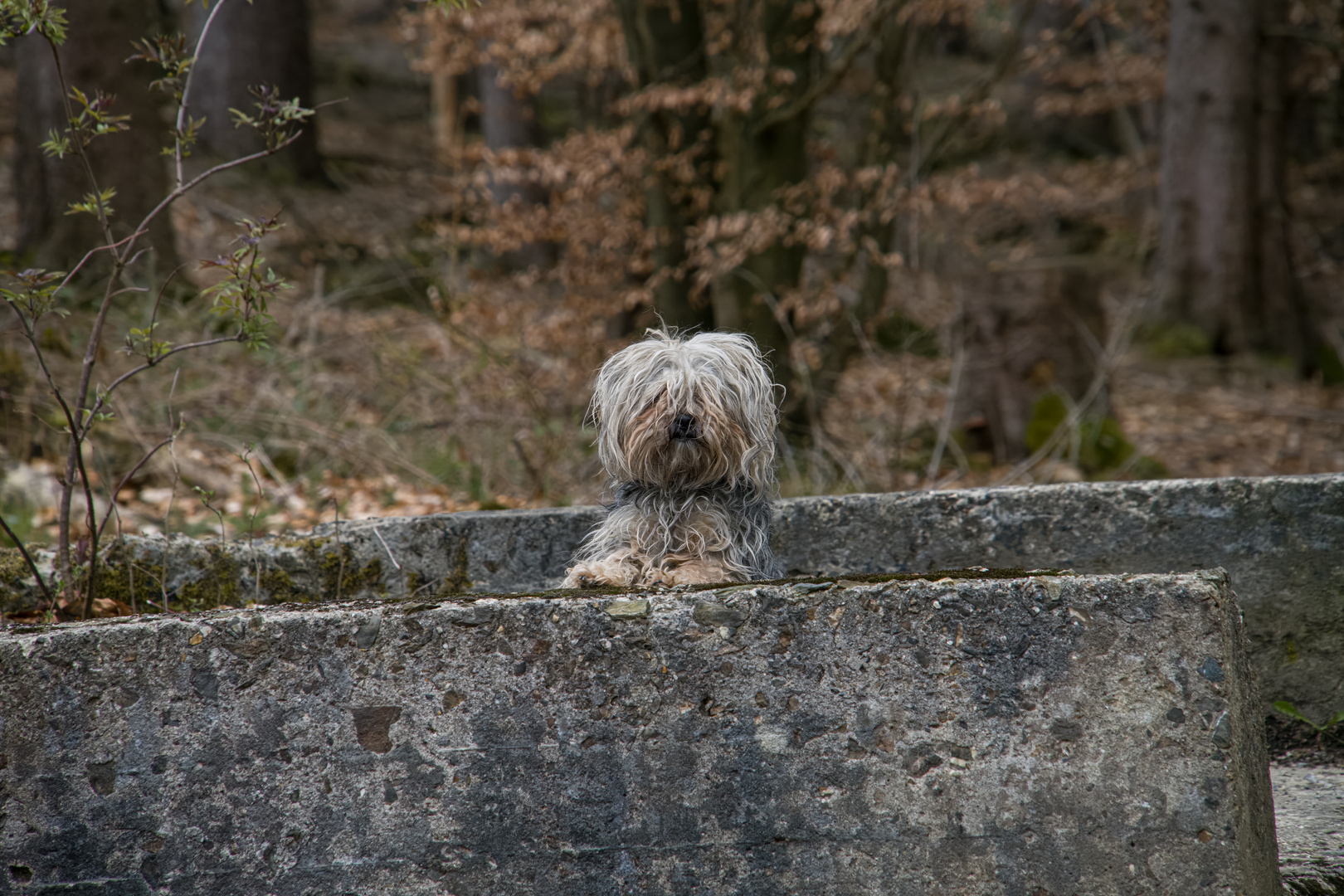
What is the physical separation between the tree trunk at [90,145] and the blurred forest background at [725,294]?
3 cm

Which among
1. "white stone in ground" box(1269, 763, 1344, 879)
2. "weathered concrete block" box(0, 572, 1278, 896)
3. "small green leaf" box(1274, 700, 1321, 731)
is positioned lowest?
"white stone in ground" box(1269, 763, 1344, 879)

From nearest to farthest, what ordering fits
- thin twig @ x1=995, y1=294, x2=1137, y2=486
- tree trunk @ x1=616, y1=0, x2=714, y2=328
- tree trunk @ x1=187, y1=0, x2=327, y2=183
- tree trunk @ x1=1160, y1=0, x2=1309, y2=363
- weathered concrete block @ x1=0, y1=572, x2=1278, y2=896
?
weathered concrete block @ x1=0, y1=572, x2=1278, y2=896 → thin twig @ x1=995, y1=294, x2=1137, y2=486 → tree trunk @ x1=616, y1=0, x2=714, y2=328 → tree trunk @ x1=1160, y1=0, x2=1309, y2=363 → tree trunk @ x1=187, y1=0, x2=327, y2=183

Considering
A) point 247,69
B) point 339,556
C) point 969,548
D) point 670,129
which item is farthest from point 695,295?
point 247,69

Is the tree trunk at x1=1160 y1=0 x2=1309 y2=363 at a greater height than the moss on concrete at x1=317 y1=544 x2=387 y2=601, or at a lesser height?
greater

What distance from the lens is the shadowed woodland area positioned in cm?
704

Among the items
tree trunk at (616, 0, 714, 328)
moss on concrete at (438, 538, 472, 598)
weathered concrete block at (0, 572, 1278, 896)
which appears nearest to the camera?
weathered concrete block at (0, 572, 1278, 896)

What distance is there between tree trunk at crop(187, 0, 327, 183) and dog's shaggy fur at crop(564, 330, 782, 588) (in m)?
12.5

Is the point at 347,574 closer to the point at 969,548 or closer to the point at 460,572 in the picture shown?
the point at 460,572

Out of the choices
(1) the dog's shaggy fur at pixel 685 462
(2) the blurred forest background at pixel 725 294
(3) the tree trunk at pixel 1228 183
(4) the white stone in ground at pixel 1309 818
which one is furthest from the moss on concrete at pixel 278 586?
(3) the tree trunk at pixel 1228 183

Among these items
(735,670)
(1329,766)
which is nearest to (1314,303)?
(1329,766)

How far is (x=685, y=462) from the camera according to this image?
3.46 metres

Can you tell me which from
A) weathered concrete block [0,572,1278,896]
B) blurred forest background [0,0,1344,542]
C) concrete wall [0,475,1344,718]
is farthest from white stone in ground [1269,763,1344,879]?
blurred forest background [0,0,1344,542]

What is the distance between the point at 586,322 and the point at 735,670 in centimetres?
584

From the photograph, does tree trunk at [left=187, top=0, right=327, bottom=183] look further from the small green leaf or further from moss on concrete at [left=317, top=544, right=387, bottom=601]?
the small green leaf
